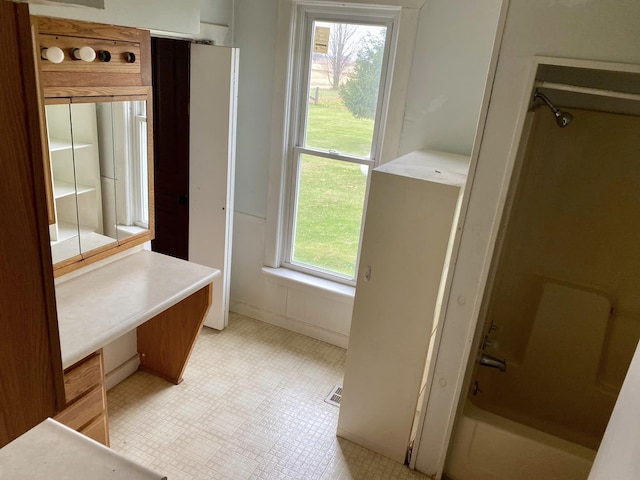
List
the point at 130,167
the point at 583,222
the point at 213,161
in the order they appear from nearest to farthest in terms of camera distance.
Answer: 1. the point at 130,167
2. the point at 583,222
3. the point at 213,161

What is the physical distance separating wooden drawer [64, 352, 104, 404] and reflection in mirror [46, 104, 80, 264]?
0.50 metres

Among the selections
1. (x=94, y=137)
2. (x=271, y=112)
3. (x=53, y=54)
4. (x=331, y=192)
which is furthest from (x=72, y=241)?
(x=331, y=192)

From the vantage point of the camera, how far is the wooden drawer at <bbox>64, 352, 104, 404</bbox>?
5.65ft

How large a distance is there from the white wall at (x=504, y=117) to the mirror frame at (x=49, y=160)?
1.58 m

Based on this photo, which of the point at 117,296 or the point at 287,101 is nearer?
the point at 117,296

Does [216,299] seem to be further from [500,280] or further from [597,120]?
[597,120]

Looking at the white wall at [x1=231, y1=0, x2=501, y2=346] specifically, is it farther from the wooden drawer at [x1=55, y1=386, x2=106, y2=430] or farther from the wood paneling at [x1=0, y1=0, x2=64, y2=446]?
the wood paneling at [x1=0, y1=0, x2=64, y2=446]

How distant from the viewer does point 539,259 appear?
8.50ft

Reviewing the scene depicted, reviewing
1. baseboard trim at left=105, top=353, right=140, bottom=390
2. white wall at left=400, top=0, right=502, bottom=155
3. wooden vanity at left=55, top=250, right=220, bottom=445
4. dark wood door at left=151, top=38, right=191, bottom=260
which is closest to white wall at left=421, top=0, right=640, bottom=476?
white wall at left=400, top=0, right=502, bottom=155

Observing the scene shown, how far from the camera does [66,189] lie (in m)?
2.02

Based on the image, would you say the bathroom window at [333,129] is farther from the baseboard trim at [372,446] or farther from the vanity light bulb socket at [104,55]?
the vanity light bulb socket at [104,55]

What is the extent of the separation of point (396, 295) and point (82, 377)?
1330 mm

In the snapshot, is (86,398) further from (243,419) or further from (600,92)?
(600,92)

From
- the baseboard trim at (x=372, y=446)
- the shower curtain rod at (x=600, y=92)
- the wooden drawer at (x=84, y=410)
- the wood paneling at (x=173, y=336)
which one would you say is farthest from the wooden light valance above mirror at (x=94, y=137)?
Result: the shower curtain rod at (x=600, y=92)
